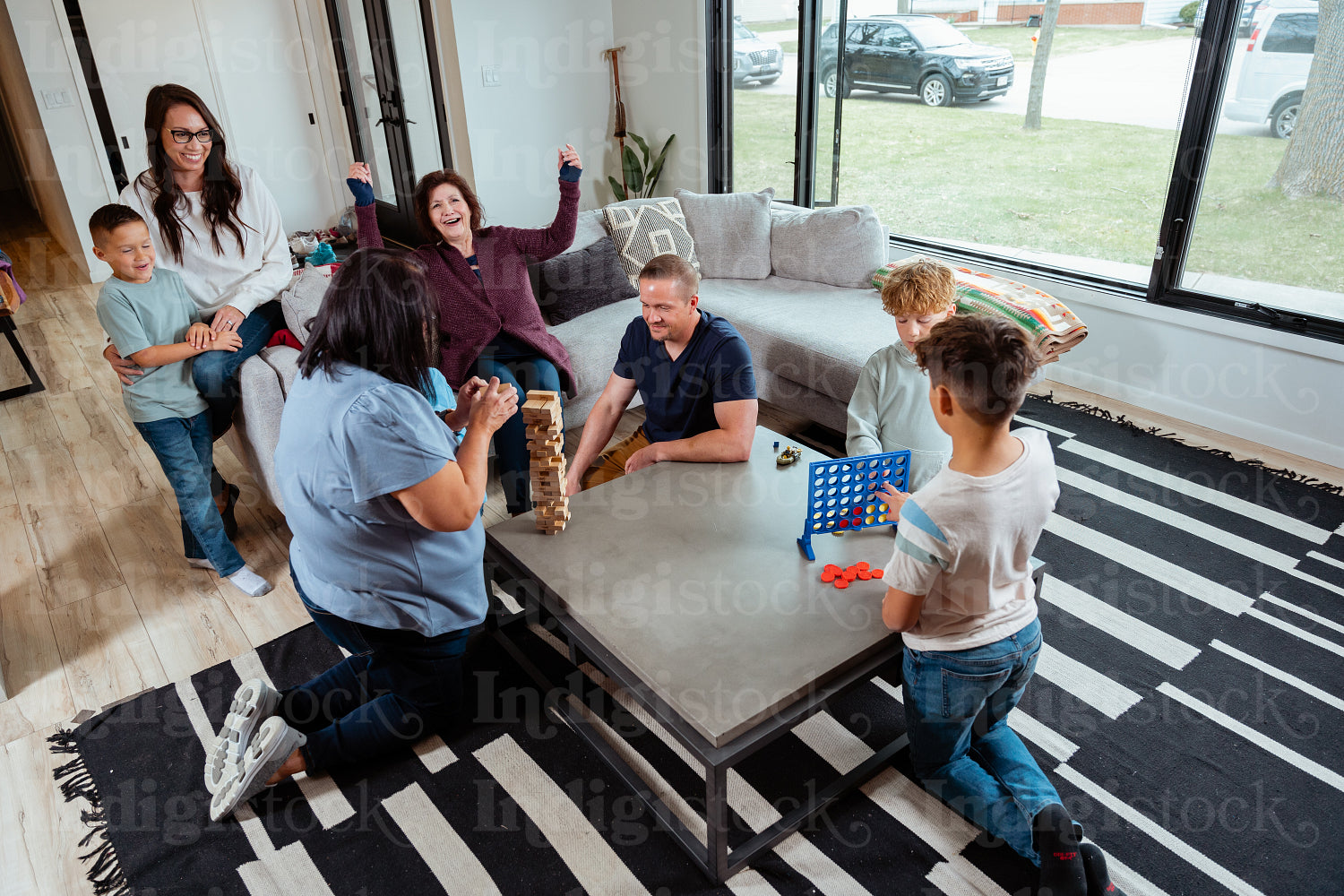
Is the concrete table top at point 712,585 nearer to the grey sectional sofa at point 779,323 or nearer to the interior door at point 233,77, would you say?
the grey sectional sofa at point 779,323

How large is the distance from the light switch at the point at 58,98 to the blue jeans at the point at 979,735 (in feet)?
20.6

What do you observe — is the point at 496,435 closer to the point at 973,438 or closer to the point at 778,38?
the point at 973,438

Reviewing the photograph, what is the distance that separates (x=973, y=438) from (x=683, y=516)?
735 mm

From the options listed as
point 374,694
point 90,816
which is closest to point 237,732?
point 374,694

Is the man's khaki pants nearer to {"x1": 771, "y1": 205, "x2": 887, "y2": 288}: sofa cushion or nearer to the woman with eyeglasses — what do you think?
the woman with eyeglasses

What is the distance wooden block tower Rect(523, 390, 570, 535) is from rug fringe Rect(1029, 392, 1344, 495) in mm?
2454

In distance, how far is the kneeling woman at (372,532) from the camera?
1.51 metres

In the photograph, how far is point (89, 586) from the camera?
2525 mm

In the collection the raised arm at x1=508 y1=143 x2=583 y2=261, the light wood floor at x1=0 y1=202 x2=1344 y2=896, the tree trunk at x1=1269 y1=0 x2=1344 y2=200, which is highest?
the tree trunk at x1=1269 y1=0 x2=1344 y2=200

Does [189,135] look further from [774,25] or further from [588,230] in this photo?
[774,25]

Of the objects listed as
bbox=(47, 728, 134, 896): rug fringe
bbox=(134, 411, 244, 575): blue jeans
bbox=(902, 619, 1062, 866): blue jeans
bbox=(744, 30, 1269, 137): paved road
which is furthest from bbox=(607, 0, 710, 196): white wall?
bbox=(47, 728, 134, 896): rug fringe

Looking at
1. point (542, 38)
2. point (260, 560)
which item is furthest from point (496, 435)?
point (542, 38)

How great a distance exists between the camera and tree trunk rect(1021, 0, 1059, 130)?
3.54 metres

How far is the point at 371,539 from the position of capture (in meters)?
1.62
